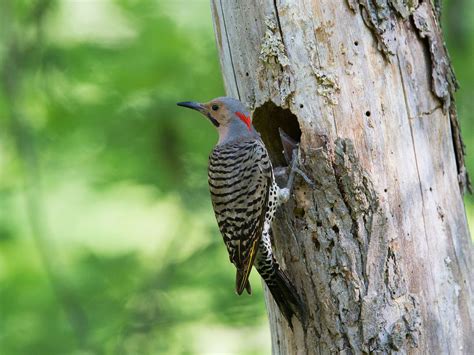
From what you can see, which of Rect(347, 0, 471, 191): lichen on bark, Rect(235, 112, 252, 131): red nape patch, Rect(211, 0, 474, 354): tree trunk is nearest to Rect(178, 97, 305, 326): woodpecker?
Rect(235, 112, 252, 131): red nape patch

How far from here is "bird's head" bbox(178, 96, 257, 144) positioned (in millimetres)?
3943

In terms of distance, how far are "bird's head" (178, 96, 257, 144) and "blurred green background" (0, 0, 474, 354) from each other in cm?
149

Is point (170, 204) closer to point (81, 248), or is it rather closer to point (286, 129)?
point (81, 248)

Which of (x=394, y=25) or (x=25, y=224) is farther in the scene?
(x=25, y=224)

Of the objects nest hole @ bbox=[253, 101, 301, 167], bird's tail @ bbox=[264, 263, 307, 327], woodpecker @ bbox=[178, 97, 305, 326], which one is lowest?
bird's tail @ bbox=[264, 263, 307, 327]

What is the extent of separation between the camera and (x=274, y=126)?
414 cm

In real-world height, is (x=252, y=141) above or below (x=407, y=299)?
above

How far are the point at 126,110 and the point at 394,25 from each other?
2.81 metres

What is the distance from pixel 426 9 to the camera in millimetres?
3648

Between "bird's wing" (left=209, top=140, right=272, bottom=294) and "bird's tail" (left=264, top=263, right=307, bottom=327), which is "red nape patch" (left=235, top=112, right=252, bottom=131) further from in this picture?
"bird's tail" (left=264, top=263, right=307, bottom=327)

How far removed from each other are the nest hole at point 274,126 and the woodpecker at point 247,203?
8 cm

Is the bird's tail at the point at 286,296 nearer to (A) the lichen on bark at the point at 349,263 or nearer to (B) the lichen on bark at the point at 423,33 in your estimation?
(A) the lichen on bark at the point at 349,263

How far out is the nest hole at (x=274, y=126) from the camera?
3.89 m

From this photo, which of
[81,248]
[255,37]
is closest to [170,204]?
[81,248]
